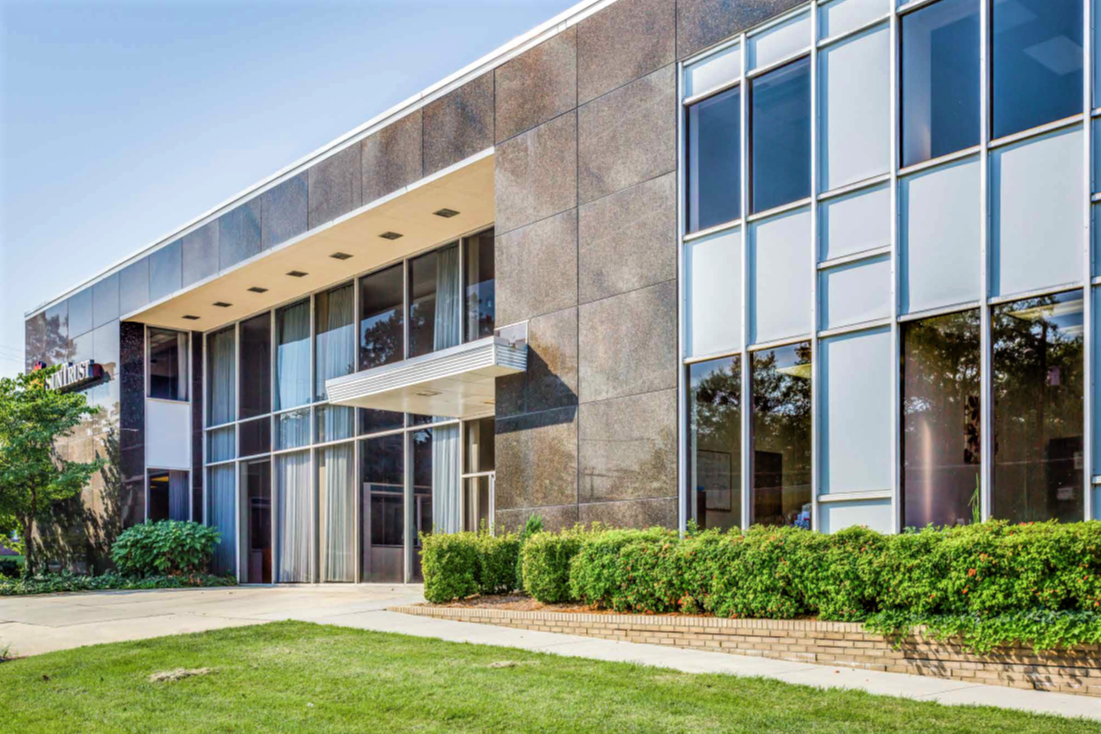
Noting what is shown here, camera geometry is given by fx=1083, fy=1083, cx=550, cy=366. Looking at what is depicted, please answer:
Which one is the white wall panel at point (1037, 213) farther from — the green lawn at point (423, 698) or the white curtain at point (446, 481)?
the white curtain at point (446, 481)

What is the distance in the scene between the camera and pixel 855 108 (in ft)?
40.2

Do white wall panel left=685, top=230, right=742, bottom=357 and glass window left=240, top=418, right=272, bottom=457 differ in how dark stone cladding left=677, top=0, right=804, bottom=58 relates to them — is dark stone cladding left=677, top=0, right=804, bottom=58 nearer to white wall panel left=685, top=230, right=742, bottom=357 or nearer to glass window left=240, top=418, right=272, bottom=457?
white wall panel left=685, top=230, right=742, bottom=357

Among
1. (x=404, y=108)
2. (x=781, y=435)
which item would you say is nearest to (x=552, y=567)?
(x=781, y=435)

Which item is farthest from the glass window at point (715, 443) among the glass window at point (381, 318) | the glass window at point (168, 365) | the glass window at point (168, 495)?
the glass window at point (168, 365)

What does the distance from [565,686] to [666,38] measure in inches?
355

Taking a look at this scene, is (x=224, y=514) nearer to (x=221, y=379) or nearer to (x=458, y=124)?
A: (x=221, y=379)

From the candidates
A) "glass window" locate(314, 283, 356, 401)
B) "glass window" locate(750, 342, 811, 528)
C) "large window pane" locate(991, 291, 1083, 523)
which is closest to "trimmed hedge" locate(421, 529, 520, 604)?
"glass window" locate(750, 342, 811, 528)

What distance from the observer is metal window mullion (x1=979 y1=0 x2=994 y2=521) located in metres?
10.7

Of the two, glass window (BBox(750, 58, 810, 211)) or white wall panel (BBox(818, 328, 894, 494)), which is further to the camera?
glass window (BBox(750, 58, 810, 211))

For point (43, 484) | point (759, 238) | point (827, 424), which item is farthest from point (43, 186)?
point (827, 424)

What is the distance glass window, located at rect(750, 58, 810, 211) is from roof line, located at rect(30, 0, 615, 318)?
301cm

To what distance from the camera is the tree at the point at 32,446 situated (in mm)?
23469

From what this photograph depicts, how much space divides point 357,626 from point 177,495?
51.3 ft

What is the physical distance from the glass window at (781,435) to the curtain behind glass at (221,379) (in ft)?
55.1
